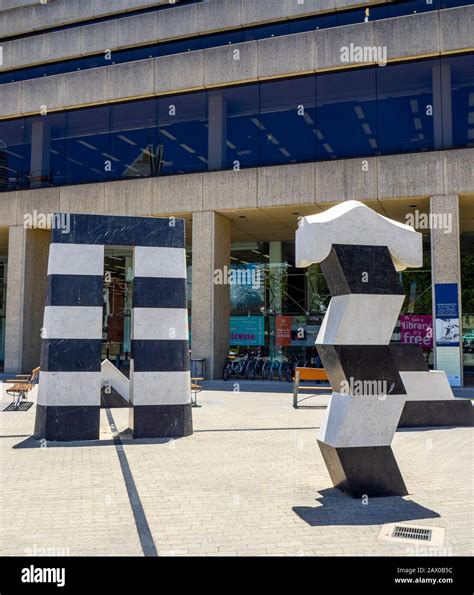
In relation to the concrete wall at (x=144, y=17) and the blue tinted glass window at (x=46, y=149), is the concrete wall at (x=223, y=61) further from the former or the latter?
the blue tinted glass window at (x=46, y=149)

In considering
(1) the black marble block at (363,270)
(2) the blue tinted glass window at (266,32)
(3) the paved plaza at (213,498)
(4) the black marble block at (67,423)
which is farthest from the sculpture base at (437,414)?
(2) the blue tinted glass window at (266,32)

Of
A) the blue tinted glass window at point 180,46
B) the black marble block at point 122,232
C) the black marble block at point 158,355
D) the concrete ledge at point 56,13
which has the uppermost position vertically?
the concrete ledge at point 56,13

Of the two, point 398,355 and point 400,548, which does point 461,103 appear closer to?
point 398,355

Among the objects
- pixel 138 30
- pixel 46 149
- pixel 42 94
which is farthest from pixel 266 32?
pixel 46 149

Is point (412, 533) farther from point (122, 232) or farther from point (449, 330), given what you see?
point (449, 330)

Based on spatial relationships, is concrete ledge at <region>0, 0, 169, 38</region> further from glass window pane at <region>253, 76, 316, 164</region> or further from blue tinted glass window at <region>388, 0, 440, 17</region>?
blue tinted glass window at <region>388, 0, 440, 17</region>

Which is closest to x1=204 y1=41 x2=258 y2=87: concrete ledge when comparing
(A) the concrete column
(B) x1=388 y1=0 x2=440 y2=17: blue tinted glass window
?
(B) x1=388 y1=0 x2=440 y2=17: blue tinted glass window

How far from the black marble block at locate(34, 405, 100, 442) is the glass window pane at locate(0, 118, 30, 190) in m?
17.5

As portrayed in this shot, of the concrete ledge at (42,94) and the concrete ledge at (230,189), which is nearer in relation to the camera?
the concrete ledge at (230,189)

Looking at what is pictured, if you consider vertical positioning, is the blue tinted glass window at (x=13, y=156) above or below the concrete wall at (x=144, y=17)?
below

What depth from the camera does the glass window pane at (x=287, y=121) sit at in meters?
20.7

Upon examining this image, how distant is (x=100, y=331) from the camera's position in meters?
9.80

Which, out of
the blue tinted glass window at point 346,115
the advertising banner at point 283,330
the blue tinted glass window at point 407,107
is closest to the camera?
the blue tinted glass window at point 407,107

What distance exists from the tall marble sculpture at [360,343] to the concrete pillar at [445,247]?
12968mm
